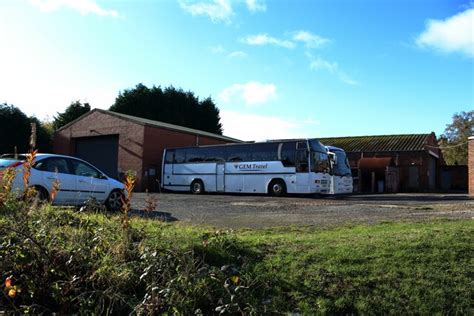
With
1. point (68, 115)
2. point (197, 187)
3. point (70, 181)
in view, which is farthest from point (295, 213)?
point (68, 115)

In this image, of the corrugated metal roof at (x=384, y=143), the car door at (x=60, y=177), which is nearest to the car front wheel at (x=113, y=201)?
the car door at (x=60, y=177)

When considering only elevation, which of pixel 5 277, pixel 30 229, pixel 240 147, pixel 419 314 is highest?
pixel 240 147

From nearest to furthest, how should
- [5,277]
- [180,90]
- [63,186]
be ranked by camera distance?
[5,277]
[63,186]
[180,90]

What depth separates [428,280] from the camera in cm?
482

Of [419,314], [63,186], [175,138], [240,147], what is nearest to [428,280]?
[419,314]

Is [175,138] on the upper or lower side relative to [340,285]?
→ upper

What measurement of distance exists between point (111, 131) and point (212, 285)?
31.9 metres

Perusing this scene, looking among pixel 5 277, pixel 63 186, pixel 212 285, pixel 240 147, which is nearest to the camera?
pixel 5 277

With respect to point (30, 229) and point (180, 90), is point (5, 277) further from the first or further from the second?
point (180, 90)

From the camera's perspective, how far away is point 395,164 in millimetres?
39906

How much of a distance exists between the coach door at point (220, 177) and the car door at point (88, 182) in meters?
13.8

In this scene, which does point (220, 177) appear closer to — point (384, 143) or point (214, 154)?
point (214, 154)

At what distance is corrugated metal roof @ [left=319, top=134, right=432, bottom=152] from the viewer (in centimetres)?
4088

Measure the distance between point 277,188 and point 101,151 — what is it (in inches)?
694
